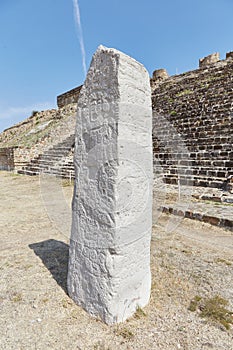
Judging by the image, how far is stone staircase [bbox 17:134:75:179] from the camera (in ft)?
36.0

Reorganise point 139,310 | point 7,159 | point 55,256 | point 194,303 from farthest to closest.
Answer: point 7,159 → point 55,256 → point 194,303 → point 139,310

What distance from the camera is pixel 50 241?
345 centimetres

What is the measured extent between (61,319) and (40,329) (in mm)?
168

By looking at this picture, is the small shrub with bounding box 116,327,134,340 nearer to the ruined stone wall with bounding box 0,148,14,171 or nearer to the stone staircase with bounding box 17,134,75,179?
the stone staircase with bounding box 17,134,75,179

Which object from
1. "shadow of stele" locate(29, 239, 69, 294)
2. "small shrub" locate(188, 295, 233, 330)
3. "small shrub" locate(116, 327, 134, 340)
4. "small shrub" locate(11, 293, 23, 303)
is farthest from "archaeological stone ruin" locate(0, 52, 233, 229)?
"small shrub" locate(11, 293, 23, 303)

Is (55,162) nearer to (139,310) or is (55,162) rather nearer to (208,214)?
(208,214)

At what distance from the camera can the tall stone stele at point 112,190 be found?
167 cm

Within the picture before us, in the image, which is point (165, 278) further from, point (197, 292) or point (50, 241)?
point (50, 241)

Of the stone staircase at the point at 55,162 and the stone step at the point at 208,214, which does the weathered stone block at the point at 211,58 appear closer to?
the stone staircase at the point at 55,162

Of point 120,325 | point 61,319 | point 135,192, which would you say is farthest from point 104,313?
point 135,192

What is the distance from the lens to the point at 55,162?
1223cm

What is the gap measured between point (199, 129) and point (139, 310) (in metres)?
8.36

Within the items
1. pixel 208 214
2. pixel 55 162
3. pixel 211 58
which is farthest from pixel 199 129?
pixel 211 58

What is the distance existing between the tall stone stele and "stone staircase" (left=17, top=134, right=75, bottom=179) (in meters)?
8.14
